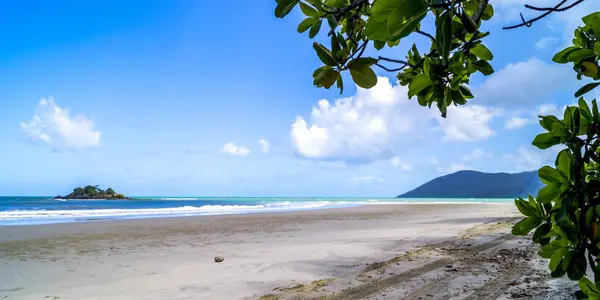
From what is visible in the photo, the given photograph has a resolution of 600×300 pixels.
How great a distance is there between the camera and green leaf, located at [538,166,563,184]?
79 centimetres

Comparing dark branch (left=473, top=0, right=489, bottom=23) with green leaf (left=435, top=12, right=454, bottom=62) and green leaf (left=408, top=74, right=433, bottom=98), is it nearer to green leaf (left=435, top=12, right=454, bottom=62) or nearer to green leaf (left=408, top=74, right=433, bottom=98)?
green leaf (left=408, top=74, right=433, bottom=98)

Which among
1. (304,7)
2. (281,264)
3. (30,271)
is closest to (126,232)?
(30,271)

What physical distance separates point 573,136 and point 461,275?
4208 mm

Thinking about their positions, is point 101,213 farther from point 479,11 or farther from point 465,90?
point 479,11

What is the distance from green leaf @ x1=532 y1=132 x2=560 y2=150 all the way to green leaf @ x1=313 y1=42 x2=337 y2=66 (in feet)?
1.72

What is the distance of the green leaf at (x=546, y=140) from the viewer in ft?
2.88

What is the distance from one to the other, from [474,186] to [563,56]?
12592 centimetres

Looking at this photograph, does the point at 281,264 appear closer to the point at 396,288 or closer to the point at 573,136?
the point at 396,288

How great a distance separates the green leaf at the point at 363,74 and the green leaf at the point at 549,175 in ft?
1.35

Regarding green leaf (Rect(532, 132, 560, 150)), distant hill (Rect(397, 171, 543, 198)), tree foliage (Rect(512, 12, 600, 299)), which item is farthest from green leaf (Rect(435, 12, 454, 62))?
distant hill (Rect(397, 171, 543, 198))

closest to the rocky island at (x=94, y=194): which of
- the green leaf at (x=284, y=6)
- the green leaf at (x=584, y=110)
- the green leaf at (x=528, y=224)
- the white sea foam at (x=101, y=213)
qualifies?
the white sea foam at (x=101, y=213)

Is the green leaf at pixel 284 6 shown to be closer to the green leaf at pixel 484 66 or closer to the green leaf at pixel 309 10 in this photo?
the green leaf at pixel 309 10

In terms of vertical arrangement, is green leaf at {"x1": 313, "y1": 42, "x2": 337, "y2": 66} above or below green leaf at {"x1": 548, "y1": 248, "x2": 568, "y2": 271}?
above

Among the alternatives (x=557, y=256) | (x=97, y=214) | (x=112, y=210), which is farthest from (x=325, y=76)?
(x=112, y=210)
